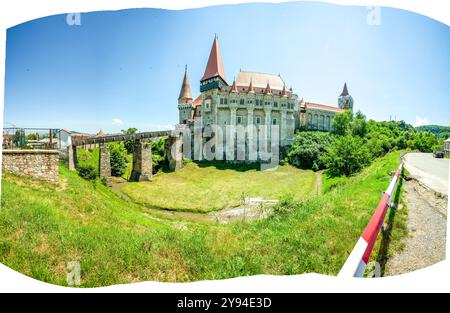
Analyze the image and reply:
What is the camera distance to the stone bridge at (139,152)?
10372 mm

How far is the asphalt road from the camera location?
4.58 metres

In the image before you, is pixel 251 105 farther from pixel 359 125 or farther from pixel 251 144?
pixel 359 125

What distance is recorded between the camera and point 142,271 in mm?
2982

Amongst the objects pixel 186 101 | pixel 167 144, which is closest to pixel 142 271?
pixel 167 144

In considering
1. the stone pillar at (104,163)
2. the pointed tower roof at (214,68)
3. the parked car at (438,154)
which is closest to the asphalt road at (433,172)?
the parked car at (438,154)

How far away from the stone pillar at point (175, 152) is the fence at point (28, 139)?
197 inches

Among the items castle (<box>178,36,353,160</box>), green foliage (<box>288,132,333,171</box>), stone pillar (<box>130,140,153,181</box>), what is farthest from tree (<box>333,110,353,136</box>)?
stone pillar (<box>130,140,153,181</box>)

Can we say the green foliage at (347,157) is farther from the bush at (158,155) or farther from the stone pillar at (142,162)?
the stone pillar at (142,162)

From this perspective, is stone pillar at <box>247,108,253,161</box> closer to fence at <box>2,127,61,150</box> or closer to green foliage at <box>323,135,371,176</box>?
green foliage at <box>323,135,371,176</box>

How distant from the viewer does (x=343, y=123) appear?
1377 centimetres

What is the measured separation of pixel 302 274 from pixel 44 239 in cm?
368

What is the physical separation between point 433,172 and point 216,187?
589cm

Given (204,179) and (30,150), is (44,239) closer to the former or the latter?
(30,150)

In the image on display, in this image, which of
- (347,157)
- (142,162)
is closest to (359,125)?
(347,157)
